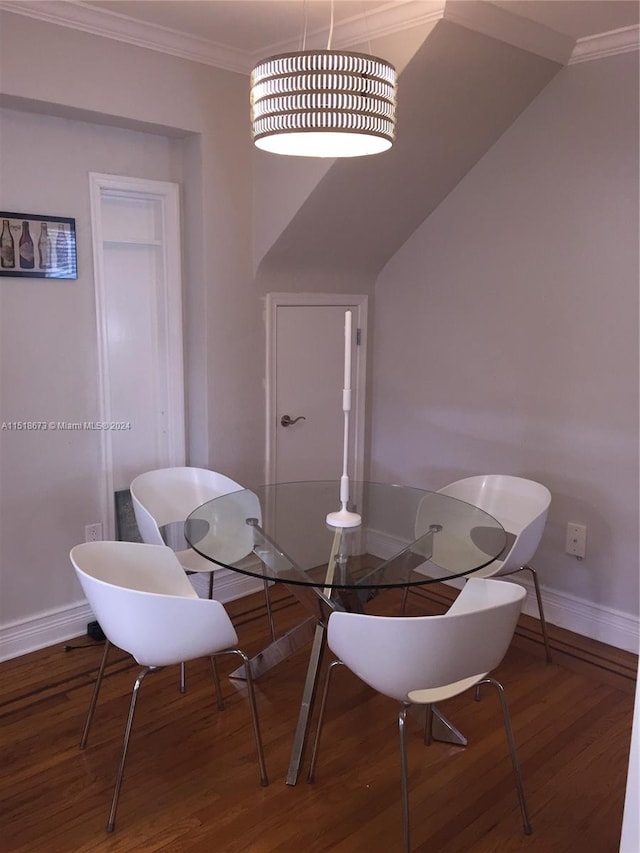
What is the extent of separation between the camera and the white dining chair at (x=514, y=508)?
284 centimetres

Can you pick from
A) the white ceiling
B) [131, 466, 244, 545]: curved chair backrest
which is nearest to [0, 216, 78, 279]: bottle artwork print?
the white ceiling

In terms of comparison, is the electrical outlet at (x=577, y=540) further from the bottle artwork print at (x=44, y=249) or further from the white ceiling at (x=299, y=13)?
the bottle artwork print at (x=44, y=249)

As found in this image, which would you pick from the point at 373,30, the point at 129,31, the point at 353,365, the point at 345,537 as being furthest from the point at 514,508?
the point at 129,31

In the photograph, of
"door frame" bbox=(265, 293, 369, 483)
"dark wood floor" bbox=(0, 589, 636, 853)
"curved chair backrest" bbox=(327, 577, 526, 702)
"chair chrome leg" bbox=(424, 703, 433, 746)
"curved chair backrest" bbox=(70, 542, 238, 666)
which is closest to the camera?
"curved chair backrest" bbox=(327, 577, 526, 702)

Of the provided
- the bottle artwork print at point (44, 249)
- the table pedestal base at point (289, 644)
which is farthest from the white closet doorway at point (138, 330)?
the table pedestal base at point (289, 644)

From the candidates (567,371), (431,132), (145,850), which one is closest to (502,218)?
(431,132)

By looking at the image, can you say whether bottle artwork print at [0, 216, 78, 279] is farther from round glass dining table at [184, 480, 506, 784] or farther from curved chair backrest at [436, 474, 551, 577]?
curved chair backrest at [436, 474, 551, 577]

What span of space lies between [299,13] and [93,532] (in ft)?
7.41

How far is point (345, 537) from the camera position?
251cm

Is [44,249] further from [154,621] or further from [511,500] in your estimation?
[511,500]

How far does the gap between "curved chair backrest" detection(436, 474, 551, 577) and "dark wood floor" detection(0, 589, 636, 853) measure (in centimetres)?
54

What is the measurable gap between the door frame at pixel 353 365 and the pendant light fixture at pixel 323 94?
1.76m

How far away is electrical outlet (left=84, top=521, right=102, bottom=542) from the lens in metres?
3.22

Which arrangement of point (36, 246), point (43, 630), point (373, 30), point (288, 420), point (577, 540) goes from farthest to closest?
1. point (288, 420)
2. point (577, 540)
3. point (43, 630)
4. point (36, 246)
5. point (373, 30)
